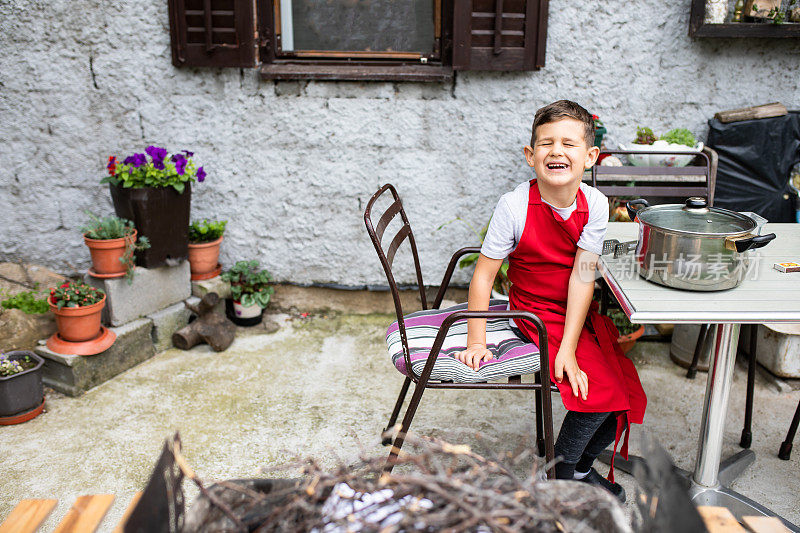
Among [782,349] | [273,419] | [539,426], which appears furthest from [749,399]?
[273,419]

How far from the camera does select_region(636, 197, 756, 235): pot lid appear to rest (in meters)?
1.89

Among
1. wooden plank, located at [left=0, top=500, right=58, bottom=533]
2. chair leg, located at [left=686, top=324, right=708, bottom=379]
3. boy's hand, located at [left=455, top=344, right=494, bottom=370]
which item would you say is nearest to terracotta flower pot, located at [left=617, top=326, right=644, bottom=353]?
chair leg, located at [left=686, top=324, right=708, bottom=379]

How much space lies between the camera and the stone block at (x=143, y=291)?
3.44 m

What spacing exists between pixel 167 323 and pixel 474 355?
2.22 meters

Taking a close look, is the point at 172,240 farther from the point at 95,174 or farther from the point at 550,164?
the point at 550,164

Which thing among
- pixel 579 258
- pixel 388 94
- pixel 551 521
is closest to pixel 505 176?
pixel 388 94

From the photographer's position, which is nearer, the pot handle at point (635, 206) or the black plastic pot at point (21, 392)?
the pot handle at point (635, 206)

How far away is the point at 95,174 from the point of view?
12.5ft

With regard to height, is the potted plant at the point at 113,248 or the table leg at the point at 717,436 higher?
the potted plant at the point at 113,248

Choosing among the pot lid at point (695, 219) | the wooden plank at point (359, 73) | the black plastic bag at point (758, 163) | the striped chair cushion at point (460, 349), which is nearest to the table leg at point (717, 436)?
the pot lid at point (695, 219)

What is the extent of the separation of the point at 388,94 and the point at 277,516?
9.52ft

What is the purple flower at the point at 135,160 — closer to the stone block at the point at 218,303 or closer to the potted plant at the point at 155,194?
the potted plant at the point at 155,194

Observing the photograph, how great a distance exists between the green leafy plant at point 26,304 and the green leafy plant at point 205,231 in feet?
2.82

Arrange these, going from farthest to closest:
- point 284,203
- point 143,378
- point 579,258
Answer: point 284,203 → point 143,378 → point 579,258
